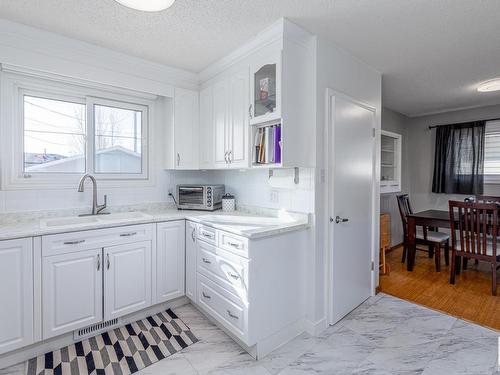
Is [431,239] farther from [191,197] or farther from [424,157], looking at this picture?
[191,197]

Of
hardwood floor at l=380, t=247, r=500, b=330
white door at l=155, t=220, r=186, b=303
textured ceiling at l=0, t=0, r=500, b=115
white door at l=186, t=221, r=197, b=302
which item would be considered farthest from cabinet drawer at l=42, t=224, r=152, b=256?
hardwood floor at l=380, t=247, r=500, b=330

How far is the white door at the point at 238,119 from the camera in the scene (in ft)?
7.77

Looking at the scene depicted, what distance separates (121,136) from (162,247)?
1.28 meters

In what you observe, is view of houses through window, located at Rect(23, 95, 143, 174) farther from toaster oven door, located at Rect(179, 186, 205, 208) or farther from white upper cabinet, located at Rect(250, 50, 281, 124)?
white upper cabinet, located at Rect(250, 50, 281, 124)

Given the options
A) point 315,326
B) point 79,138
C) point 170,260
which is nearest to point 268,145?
point 170,260

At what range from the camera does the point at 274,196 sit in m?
2.56

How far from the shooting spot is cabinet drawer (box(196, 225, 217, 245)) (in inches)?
89.4

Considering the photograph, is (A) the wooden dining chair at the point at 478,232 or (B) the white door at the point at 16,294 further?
(A) the wooden dining chair at the point at 478,232

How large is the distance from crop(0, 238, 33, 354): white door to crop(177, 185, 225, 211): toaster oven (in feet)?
4.72

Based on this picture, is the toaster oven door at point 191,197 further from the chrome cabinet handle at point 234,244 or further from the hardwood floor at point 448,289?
the hardwood floor at point 448,289

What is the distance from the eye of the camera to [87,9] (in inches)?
73.6

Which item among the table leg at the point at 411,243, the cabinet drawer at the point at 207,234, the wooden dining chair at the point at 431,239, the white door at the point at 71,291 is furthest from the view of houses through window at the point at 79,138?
the wooden dining chair at the point at 431,239

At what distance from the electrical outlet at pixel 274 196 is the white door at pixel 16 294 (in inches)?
73.5

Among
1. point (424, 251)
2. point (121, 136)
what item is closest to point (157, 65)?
point (121, 136)
